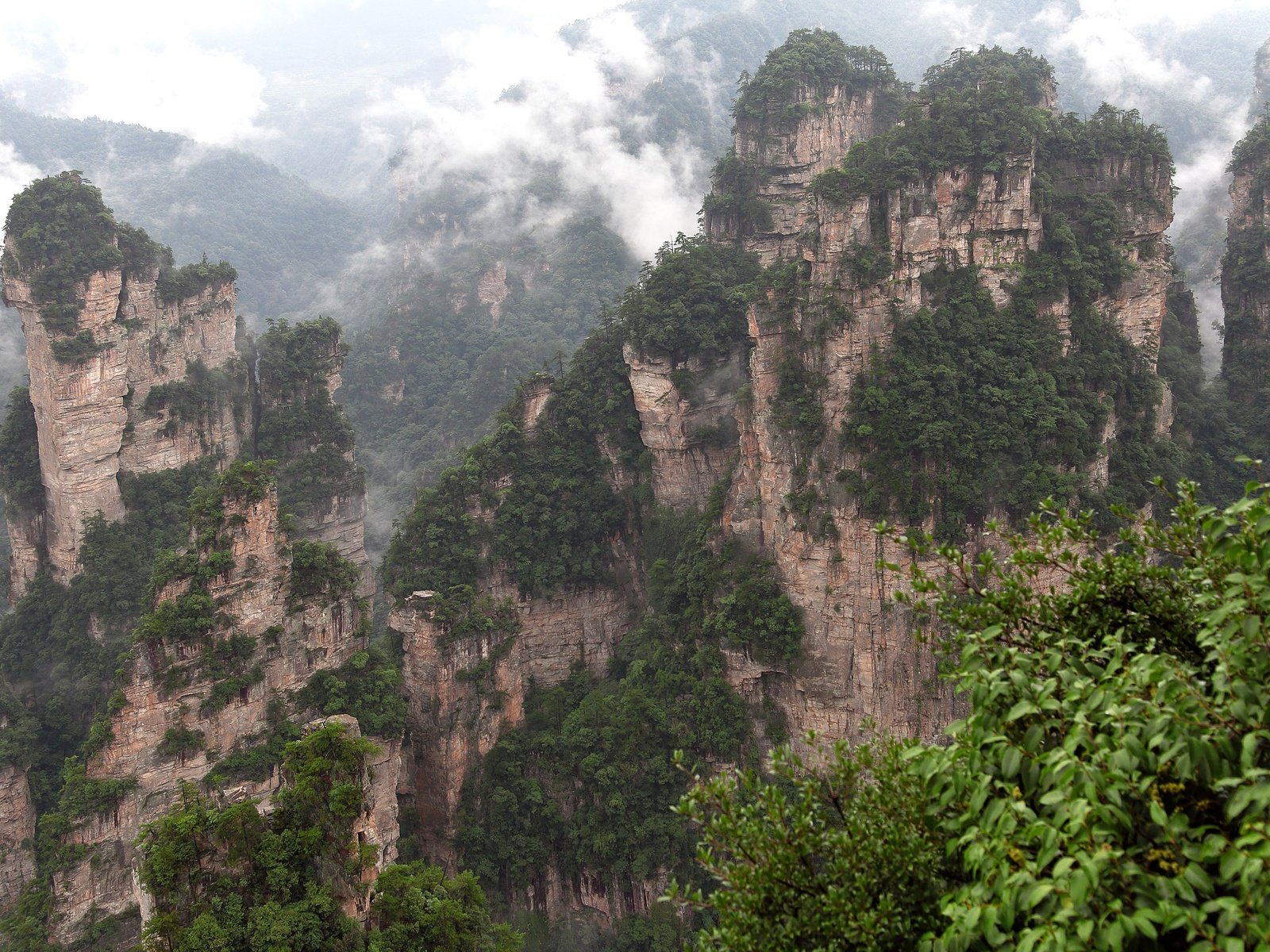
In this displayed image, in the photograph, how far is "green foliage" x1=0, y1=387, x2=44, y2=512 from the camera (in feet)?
130

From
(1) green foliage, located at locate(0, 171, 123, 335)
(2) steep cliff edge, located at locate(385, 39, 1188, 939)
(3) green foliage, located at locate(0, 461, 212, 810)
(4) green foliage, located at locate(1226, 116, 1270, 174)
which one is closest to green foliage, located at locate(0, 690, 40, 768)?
(3) green foliage, located at locate(0, 461, 212, 810)

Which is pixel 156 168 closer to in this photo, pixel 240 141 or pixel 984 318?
pixel 240 141

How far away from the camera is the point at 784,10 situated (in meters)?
118

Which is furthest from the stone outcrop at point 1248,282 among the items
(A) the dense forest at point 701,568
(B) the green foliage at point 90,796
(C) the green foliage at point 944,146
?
(B) the green foliage at point 90,796

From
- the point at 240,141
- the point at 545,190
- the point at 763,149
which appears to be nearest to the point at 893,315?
the point at 763,149

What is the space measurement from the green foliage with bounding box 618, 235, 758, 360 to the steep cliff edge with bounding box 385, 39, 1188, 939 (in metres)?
0.16

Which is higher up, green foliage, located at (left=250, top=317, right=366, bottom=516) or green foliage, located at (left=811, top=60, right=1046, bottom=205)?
green foliage, located at (left=811, top=60, right=1046, bottom=205)

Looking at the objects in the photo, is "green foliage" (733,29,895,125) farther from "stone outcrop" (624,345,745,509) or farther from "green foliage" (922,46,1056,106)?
"stone outcrop" (624,345,745,509)

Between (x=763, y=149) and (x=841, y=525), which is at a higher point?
(x=763, y=149)

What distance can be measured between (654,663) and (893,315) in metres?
13.7

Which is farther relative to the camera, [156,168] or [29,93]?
[29,93]

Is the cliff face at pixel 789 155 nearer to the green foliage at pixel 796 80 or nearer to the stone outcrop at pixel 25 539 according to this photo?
the green foliage at pixel 796 80

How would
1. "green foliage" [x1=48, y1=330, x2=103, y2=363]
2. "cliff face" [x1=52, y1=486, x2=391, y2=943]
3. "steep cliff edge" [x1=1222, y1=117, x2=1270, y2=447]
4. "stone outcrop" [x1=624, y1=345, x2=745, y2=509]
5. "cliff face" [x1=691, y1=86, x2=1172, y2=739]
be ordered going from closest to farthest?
"cliff face" [x1=52, y1=486, x2=391, y2=943] → "cliff face" [x1=691, y1=86, x2=1172, y2=739] → "steep cliff edge" [x1=1222, y1=117, x2=1270, y2=447] → "stone outcrop" [x1=624, y1=345, x2=745, y2=509] → "green foliage" [x1=48, y1=330, x2=103, y2=363]

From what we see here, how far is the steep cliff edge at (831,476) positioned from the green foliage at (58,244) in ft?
50.1
